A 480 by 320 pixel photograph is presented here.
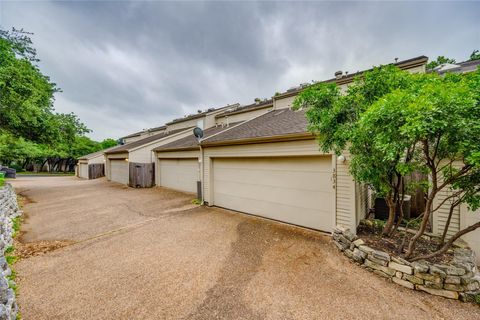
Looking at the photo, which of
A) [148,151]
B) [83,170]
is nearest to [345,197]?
[148,151]

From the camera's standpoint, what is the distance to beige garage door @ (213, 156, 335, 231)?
17.6ft

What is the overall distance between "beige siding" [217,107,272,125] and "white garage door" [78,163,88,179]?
17345 mm

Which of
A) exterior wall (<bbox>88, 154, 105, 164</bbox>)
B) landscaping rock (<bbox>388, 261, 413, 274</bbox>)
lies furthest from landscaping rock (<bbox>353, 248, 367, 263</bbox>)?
exterior wall (<bbox>88, 154, 105, 164</bbox>)

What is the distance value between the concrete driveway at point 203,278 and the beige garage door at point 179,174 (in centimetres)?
503

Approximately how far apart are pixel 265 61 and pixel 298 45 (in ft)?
9.06

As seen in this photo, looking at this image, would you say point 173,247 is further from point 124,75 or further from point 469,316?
point 124,75

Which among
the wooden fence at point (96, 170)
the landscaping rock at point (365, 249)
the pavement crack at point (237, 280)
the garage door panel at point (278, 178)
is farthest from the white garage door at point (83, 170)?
the landscaping rock at point (365, 249)

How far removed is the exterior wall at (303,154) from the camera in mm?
4789

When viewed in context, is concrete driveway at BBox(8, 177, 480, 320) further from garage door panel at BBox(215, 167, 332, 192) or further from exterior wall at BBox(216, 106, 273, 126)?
→ exterior wall at BBox(216, 106, 273, 126)

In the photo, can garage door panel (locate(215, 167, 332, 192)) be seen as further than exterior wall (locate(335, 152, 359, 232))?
Yes

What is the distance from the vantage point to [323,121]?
401cm

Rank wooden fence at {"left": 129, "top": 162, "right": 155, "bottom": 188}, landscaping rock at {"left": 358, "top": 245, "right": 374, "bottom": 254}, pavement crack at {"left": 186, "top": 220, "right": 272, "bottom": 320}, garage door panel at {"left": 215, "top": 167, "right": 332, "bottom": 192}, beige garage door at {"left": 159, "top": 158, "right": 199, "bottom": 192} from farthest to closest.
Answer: wooden fence at {"left": 129, "top": 162, "right": 155, "bottom": 188} < beige garage door at {"left": 159, "top": 158, "right": 199, "bottom": 192} < garage door panel at {"left": 215, "top": 167, "right": 332, "bottom": 192} < landscaping rock at {"left": 358, "top": 245, "right": 374, "bottom": 254} < pavement crack at {"left": 186, "top": 220, "right": 272, "bottom": 320}

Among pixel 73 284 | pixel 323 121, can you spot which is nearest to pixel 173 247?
pixel 73 284

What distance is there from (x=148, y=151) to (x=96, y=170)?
32.7 feet
